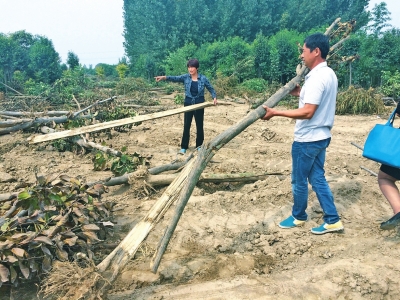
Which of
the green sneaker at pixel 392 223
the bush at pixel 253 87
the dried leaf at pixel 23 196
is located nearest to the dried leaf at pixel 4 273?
the dried leaf at pixel 23 196

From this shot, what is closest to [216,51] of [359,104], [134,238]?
[359,104]

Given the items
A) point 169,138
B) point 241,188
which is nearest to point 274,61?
point 169,138

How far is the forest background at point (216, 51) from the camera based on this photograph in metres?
14.1

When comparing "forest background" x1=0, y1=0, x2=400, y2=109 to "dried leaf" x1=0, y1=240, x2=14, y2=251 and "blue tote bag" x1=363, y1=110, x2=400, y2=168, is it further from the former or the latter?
"dried leaf" x1=0, y1=240, x2=14, y2=251

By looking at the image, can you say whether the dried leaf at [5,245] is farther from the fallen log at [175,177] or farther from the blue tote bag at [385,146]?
the blue tote bag at [385,146]

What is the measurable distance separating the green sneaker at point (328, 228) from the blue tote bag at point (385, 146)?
2.29 feet

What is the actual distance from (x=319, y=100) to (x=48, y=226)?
2363 millimetres

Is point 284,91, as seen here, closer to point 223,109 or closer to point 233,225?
point 233,225

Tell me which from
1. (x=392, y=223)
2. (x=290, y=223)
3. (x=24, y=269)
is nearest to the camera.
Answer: (x=24, y=269)

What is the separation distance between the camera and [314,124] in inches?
114

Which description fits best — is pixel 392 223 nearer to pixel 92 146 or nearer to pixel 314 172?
pixel 314 172

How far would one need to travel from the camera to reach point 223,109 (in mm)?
10891

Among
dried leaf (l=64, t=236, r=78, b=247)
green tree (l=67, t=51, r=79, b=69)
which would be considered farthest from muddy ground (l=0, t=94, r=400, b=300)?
green tree (l=67, t=51, r=79, b=69)

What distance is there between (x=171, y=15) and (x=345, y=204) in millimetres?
37029
